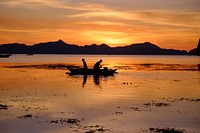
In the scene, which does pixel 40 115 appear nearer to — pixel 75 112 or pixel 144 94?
pixel 75 112

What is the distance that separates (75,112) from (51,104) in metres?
4.43

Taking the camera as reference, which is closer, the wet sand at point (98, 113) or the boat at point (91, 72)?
the wet sand at point (98, 113)

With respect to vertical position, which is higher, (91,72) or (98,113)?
(91,72)

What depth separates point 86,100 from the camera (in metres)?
33.2

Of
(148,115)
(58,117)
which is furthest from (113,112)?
(58,117)

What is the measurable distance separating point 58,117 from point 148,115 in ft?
20.9

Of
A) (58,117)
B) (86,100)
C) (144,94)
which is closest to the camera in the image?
(58,117)

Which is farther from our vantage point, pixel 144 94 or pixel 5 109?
pixel 144 94

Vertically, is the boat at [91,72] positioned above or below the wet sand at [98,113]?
above

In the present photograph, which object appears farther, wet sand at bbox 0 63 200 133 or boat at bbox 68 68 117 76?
boat at bbox 68 68 117 76

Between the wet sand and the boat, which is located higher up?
the boat

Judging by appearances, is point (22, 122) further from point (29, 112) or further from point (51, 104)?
point (51, 104)

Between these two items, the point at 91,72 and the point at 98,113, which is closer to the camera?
the point at 98,113

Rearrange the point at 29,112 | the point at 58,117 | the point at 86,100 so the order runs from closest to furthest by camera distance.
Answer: the point at 58,117
the point at 29,112
the point at 86,100
